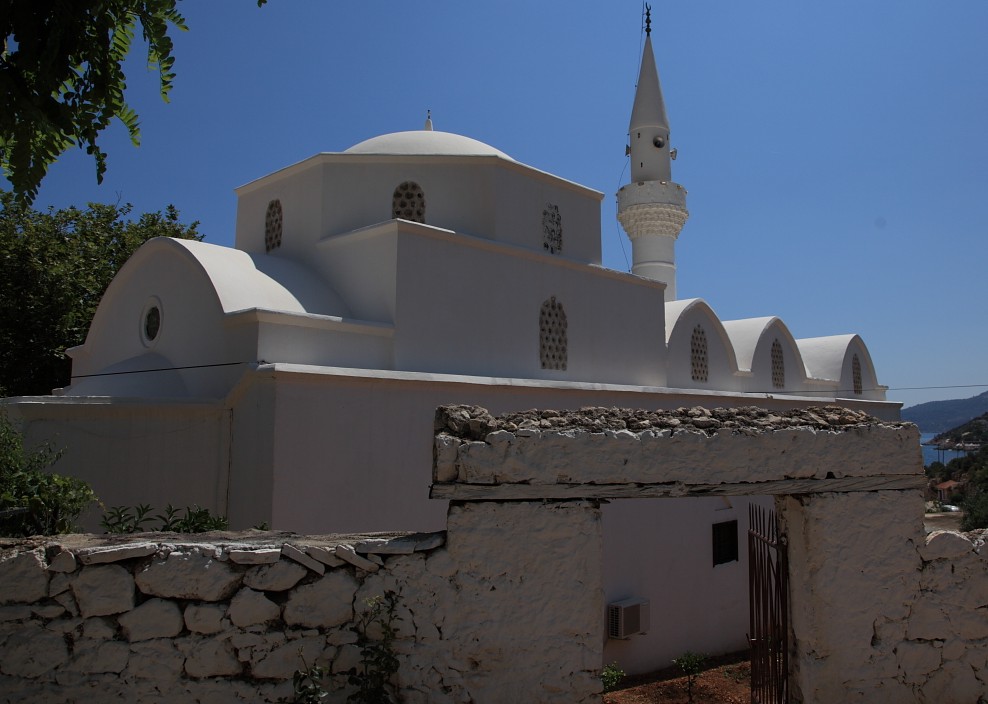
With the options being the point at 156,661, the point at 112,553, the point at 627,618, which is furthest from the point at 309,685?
the point at 627,618

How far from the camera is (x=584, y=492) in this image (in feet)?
12.3

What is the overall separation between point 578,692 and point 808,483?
5.28 ft

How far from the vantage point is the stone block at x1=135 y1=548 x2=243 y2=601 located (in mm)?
3285

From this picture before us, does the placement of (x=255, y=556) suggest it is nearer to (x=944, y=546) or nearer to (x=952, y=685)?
(x=944, y=546)

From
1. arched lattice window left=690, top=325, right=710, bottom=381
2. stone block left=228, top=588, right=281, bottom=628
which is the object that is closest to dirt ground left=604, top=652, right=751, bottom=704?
stone block left=228, top=588, right=281, bottom=628

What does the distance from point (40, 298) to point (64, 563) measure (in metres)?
11.8

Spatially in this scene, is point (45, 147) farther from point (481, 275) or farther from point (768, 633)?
point (481, 275)

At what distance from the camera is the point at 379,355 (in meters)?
8.45

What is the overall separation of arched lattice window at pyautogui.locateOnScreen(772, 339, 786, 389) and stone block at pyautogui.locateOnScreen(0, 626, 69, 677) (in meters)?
14.7

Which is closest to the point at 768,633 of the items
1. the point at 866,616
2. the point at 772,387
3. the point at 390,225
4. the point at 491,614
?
the point at 866,616

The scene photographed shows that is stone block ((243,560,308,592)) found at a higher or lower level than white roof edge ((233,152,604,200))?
lower

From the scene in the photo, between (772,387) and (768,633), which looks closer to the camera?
(768,633)

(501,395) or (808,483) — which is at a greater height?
(501,395)

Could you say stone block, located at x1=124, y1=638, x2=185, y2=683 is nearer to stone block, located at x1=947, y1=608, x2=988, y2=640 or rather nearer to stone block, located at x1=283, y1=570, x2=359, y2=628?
stone block, located at x1=283, y1=570, x2=359, y2=628
